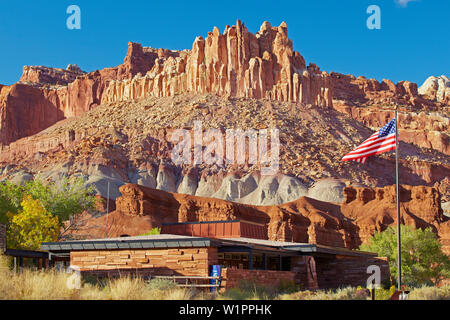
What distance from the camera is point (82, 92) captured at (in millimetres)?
197750

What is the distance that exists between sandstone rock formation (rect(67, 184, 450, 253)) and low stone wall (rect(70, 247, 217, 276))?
1781 inches

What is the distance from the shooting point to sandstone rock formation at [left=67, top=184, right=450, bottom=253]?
265ft

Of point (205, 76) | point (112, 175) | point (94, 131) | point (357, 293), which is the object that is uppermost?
point (205, 76)

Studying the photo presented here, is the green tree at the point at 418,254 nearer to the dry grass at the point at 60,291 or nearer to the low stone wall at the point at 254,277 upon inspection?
the low stone wall at the point at 254,277

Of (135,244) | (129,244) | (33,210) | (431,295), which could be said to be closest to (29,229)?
(33,210)

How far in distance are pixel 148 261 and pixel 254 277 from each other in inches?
195

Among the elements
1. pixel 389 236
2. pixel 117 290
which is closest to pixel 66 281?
pixel 117 290

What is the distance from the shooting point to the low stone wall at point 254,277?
1077 inches

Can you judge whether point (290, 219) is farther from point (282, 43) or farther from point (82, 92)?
point (82, 92)

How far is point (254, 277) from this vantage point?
29.3 meters

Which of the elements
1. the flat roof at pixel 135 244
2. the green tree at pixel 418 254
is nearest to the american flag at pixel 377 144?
the flat roof at pixel 135 244

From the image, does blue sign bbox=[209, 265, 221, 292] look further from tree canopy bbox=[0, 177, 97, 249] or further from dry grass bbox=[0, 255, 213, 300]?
tree canopy bbox=[0, 177, 97, 249]
